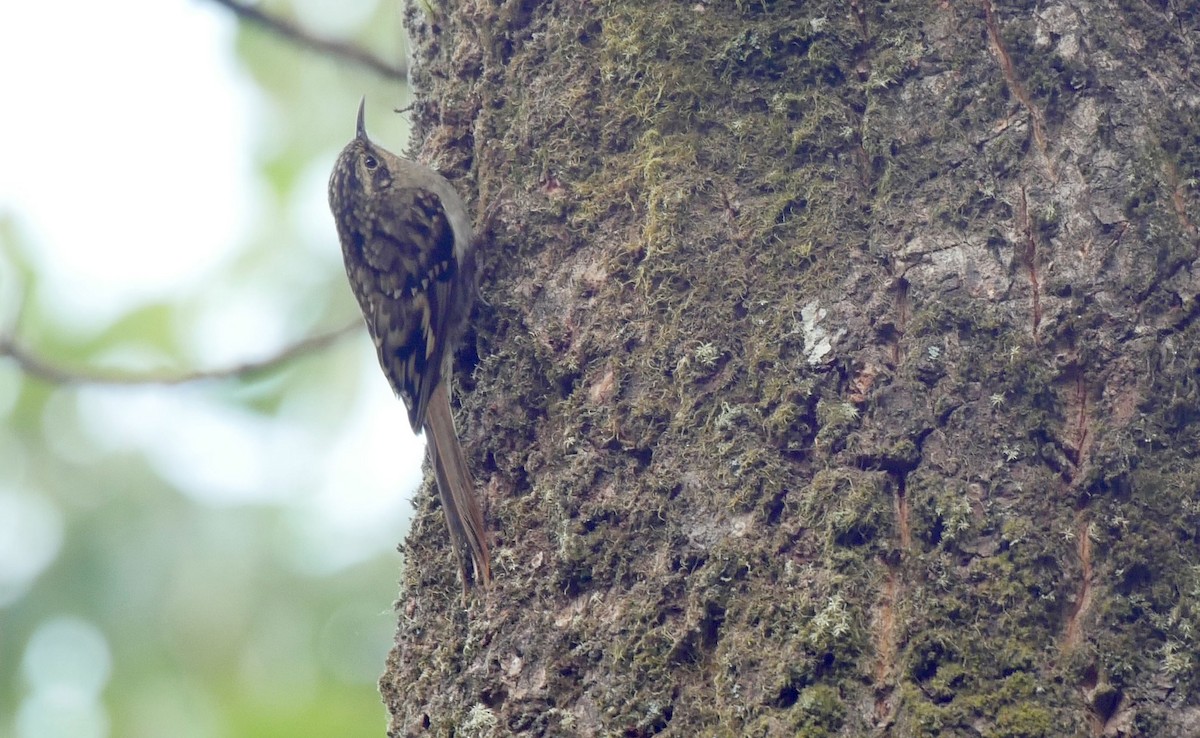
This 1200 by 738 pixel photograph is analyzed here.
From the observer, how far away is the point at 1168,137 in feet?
6.06

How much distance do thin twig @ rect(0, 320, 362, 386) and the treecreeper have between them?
27cm

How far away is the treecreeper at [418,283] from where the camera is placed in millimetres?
2193

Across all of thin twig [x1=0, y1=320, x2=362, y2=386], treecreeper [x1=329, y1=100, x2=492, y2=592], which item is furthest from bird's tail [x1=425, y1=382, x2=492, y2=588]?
thin twig [x1=0, y1=320, x2=362, y2=386]

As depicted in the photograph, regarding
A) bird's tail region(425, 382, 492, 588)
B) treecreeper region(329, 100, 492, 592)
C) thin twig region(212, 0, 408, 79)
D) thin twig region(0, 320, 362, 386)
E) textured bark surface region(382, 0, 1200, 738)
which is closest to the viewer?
textured bark surface region(382, 0, 1200, 738)

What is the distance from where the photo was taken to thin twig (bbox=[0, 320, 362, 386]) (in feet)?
11.2

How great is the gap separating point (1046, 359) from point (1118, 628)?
41 centimetres

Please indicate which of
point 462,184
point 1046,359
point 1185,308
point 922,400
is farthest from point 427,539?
point 1185,308

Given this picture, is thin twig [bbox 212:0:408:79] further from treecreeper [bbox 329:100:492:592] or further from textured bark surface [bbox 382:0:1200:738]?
textured bark surface [bbox 382:0:1200:738]

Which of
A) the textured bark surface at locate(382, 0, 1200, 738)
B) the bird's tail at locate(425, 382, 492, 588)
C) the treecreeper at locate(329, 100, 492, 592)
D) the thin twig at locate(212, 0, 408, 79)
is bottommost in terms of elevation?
the textured bark surface at locate(382, 0, 1200, 738)

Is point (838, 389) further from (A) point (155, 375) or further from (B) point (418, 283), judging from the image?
(A) point (155, 375)

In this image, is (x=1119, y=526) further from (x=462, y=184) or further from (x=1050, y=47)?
(x=462, y=184)

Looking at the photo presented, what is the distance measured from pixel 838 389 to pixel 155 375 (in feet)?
7.81

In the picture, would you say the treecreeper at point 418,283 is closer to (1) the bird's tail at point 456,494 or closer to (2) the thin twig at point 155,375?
(1) the bird's tail at point 456,494

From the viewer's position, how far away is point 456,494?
216 centimetres
